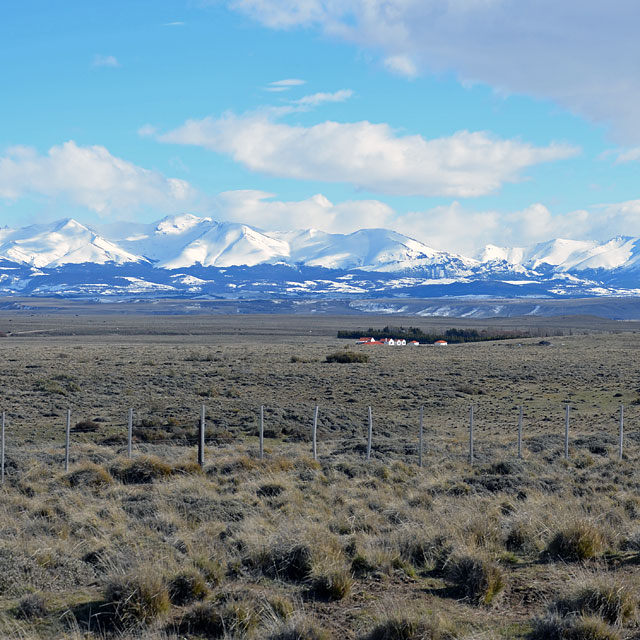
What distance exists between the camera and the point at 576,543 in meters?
8.47

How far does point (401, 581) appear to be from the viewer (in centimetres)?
777

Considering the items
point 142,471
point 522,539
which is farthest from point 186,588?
point 142,471

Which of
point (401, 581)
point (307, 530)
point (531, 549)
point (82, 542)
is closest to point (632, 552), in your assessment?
point (531, 549)

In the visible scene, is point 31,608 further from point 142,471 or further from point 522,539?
point 142,471

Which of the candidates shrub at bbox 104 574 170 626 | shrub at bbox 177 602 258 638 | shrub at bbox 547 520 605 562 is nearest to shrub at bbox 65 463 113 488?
shrub at bbox 104 574 170 626

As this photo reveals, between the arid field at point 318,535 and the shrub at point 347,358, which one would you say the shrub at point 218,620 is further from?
the shrub at point 347,358

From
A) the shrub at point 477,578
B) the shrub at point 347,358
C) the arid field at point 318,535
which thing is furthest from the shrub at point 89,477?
the shrub at point 347,358

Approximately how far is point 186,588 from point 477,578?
274cm

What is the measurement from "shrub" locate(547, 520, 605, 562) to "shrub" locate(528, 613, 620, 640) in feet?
7.15

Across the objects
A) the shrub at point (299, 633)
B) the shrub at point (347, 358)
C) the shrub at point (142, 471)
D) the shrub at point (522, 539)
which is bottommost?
the shrub at point (347, 358)

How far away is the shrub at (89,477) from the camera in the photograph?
13547 mm

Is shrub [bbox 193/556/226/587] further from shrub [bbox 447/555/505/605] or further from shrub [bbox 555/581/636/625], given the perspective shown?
shrub [bbox 555/581/636/625]

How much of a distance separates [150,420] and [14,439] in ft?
14.8

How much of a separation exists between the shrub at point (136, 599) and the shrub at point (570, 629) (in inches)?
123
